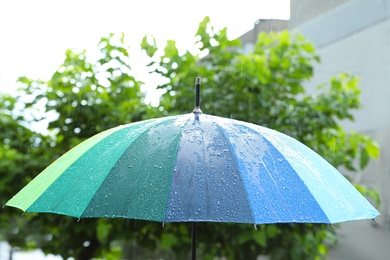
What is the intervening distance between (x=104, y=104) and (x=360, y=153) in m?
1.98

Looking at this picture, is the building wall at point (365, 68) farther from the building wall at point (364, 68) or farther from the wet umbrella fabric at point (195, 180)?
the wet umbrella fabric at point (195, 180)

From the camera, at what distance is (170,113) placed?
4.46 metres

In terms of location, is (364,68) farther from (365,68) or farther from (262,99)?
(262,99)

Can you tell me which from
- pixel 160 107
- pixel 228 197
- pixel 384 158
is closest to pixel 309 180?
pixel 228 197

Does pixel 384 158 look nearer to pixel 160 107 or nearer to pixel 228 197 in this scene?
pixel 160 107

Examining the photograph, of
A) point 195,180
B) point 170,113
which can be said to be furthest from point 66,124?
point 195,180

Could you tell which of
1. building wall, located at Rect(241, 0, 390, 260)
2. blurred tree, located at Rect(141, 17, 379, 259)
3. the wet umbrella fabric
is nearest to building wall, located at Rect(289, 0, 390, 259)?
building wall, located at Rect(241, 0, 390, 260)

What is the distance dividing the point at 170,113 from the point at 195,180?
2.47 m

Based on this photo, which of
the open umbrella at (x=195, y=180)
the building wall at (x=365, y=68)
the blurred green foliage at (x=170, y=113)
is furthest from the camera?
the building wall at (x=365, y=68)

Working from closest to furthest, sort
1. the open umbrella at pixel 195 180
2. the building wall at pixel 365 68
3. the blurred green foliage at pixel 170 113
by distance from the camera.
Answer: the open umbrella at pixel 195 180 → the blurred green foliage at pixel 170 113 → the building wall at pixel 365 68

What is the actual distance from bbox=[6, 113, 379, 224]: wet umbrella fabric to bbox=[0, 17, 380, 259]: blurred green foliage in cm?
210

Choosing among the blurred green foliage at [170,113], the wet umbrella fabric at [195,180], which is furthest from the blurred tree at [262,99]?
the wet umbrella fabric at [195,180]

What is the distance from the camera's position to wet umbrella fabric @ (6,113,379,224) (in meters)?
1.97

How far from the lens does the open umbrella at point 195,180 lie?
1970 millimetres
